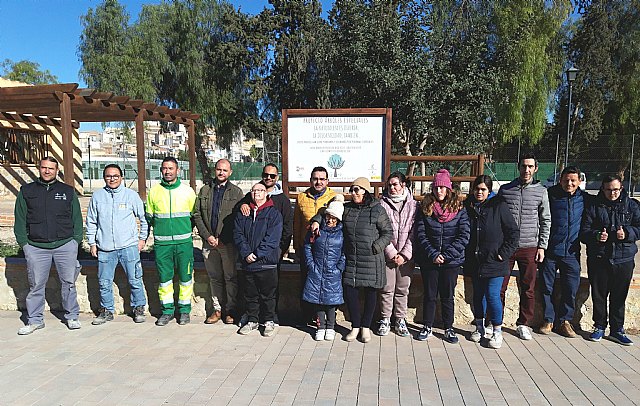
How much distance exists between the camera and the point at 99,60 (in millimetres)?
22016

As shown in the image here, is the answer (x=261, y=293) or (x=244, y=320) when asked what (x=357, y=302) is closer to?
(x=261, y=293)

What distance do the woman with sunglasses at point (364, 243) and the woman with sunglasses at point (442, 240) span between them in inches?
14.5

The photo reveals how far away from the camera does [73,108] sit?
11523 mm

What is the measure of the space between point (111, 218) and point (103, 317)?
110 centimetres

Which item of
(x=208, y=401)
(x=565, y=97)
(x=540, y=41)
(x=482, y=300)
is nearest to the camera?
(x=208, y=401)

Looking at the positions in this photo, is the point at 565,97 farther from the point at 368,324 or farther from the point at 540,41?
the point at 368,324

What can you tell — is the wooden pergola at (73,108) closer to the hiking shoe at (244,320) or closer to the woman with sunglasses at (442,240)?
the hiking shoe at (244,320)

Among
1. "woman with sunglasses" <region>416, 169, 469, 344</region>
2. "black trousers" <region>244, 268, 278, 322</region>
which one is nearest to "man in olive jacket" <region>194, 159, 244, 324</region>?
"black trousers" <region>244, 268, 278, 322</region>

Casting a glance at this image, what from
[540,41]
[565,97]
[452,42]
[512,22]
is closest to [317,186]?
[452,42]

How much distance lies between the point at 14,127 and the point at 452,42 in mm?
14784

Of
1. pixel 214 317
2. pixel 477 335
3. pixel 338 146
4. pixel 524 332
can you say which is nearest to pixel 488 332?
pixel 477 335

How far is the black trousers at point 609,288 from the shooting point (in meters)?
4.03

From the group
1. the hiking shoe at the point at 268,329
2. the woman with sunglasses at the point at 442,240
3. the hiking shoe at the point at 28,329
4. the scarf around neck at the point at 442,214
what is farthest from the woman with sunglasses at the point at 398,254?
the hiking shoe at the point at 28,329

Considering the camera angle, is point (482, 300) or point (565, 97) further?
point (565, 97)
